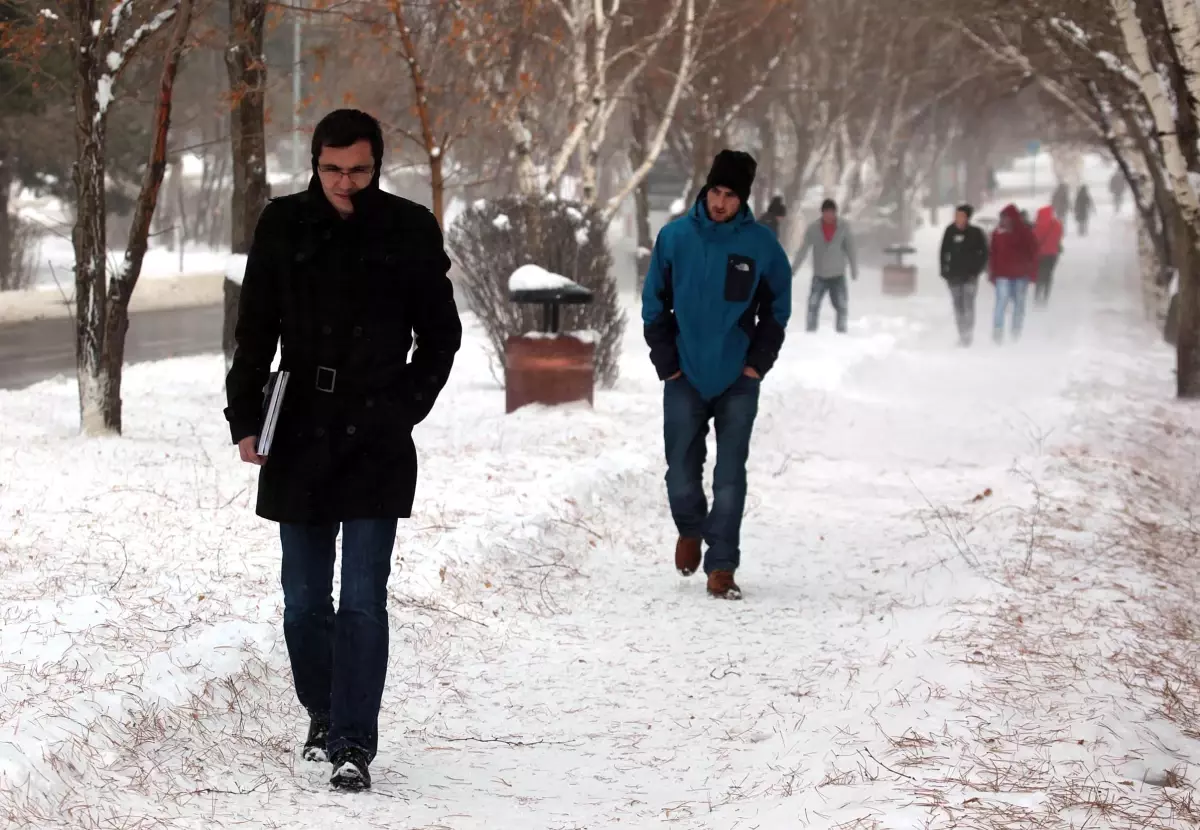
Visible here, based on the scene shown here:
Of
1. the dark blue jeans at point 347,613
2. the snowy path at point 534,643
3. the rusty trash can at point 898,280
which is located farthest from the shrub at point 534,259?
the rusty trash can at point 898,280

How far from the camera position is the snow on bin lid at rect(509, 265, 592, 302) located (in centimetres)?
1162

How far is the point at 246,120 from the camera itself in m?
11.4

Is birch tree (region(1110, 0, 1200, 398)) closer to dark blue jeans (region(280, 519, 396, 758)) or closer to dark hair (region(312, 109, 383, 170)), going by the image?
dark hair (region(312, 109, 383, 170))

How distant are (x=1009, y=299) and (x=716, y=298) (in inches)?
583

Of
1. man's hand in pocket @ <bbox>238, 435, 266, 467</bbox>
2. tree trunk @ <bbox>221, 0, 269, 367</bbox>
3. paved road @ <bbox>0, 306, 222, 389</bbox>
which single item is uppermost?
tree trunk @ <bbox>221, 0, 269, 367</bbox>

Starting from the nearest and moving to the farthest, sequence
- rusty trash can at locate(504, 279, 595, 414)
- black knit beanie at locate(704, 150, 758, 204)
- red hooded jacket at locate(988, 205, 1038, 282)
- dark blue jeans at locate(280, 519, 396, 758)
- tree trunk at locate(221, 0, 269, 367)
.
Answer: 1. dark blue jeans at locate(280, 519, 396, 758)
2. black knit beanie at locate(704, 150, 758, 204)
3. tree trunk at locate(221, 0, 269, 367)
4. rusty trash can at locate(504, 279, 595, 414)
5. red hooded jacket at locate(988, 205, 1038, 282)

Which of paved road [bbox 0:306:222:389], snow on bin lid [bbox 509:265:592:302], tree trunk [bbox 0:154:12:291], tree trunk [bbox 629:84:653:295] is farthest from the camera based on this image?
tree trunk [bbox 0:154:12:291]

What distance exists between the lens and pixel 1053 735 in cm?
511

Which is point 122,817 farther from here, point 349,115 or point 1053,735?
point 1053,735

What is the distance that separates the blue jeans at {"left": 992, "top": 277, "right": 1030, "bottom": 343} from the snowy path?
938 cm

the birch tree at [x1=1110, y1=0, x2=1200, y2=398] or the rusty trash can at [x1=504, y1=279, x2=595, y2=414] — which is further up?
the birch tree at [x1=1110, y1=0, x2=1200, y2=398]

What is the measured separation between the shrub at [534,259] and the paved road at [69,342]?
451 centimetres

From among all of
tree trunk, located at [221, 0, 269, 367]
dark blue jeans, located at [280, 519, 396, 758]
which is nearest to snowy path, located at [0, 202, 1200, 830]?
dark blue jeans, located at [280, 519, 396, 758]

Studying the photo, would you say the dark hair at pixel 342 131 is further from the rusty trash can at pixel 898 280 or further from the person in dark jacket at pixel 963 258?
the rusty trash can at pixel 898 280
